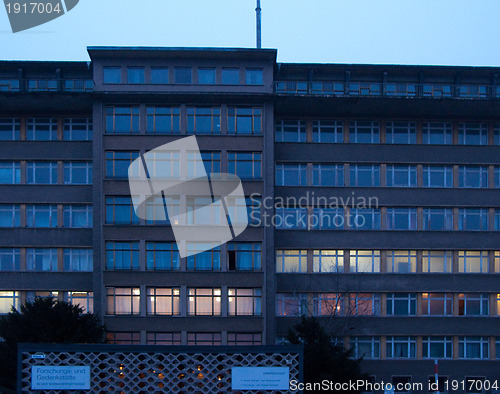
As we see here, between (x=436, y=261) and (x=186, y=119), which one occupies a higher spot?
(x=186, y=119)

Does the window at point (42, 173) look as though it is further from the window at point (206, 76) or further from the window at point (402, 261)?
the window at point (402, 261)

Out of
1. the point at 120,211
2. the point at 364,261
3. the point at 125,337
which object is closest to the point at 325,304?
the point at 364,261

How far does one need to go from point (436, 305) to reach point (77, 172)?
22472 mm

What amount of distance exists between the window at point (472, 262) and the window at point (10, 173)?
26.5 meters

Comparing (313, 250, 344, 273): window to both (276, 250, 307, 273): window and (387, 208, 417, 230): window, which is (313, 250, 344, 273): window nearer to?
(276, 250, 307, 273): window

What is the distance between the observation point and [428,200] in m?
26.1

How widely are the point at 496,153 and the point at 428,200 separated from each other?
5.06 meters

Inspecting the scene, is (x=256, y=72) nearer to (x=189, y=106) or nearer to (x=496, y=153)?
(x=189, y=106)

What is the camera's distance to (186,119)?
2503cm

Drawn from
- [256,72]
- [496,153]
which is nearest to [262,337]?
[256,72]

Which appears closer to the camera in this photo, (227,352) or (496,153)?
(227,352)

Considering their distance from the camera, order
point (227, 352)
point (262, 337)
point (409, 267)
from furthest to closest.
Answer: point (409, 267) < point (262, 337) < point (227, 352)

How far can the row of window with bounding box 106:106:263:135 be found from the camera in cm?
2503

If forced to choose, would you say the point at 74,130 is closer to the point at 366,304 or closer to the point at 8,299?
the point at 8,299
